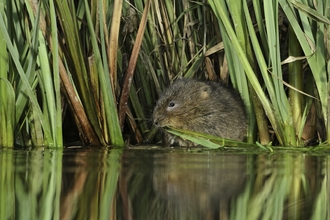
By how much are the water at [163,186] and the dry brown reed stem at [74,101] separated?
26.2 inches

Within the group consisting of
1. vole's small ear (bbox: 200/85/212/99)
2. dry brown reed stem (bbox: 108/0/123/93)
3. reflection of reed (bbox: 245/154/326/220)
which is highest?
dry brown reed stem (bbox: 108/0/123/93)

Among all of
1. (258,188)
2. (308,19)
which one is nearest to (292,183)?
(258,188)

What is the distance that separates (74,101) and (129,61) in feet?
1.79

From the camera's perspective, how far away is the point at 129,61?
5883mm

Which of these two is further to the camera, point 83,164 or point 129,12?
point 129,12

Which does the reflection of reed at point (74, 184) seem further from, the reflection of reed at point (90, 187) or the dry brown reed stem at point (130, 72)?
the dry brown reed stem at point (130, 72)

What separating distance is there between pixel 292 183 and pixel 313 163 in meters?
0.92

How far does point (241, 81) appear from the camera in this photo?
5.73m

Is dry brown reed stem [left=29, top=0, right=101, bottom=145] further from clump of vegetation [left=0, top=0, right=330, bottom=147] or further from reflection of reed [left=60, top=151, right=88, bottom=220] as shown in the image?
reflection of reed [left=60, top=151, right=88, bottom=220]

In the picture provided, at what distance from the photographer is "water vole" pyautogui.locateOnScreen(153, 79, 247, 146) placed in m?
5.98

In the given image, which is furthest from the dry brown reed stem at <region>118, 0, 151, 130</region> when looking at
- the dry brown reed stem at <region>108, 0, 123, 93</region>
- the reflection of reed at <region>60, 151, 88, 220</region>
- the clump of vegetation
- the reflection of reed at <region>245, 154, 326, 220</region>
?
the reflection of reed at <region>245, 154, 326, 220</region>

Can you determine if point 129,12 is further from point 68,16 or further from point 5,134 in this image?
point 5,134

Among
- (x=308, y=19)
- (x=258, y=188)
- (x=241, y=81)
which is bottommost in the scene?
(x=258, y=188)

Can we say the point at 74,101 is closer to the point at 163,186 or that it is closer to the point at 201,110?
the point at 201,110
